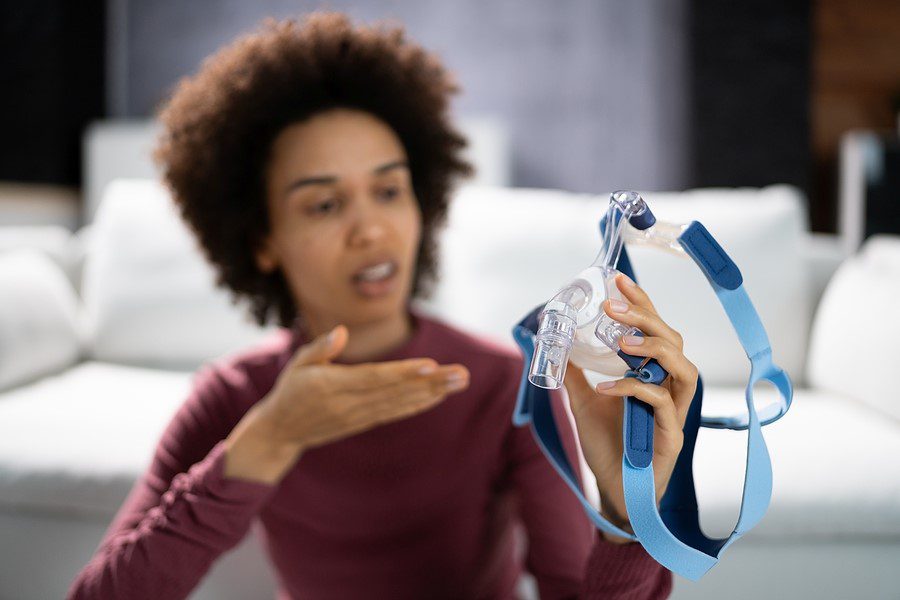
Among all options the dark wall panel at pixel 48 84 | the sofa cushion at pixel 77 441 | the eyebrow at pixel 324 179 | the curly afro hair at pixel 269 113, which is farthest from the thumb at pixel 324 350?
the dark wall panel at pixel 48 84

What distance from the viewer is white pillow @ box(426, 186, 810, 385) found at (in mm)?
1262

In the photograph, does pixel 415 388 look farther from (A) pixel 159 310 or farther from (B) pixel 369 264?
(A) pixel 159 310

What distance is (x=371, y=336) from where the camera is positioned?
0.82 m

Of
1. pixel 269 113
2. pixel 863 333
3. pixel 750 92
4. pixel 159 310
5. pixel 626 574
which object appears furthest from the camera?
pixel 750 92

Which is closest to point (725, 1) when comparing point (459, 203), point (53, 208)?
point (459, 203)

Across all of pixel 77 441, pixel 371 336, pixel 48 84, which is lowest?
pixel 77 441

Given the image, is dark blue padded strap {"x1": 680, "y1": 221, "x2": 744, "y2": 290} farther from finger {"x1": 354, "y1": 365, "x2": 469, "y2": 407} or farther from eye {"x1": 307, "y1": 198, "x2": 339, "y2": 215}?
eye {"x1": 307, "y1": 198, "x2": 339, "y2": 215}

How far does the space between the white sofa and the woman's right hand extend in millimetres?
210

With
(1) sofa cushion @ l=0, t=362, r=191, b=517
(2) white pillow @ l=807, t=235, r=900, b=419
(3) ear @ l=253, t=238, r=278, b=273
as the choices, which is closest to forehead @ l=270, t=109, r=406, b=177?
(3) ear @ l=253, t=238, r=278, b=273

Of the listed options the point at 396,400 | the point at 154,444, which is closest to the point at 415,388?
the point at 396,400

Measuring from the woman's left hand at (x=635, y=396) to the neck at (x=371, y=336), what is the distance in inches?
14.3

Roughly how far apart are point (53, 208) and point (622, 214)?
2566 millimetres

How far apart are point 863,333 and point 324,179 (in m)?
0.74

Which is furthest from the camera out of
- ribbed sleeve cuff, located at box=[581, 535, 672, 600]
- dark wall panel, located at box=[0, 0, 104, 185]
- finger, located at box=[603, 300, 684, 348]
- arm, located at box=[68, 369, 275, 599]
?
dark wall panel, located at box=[0, 0, 104, 185]
